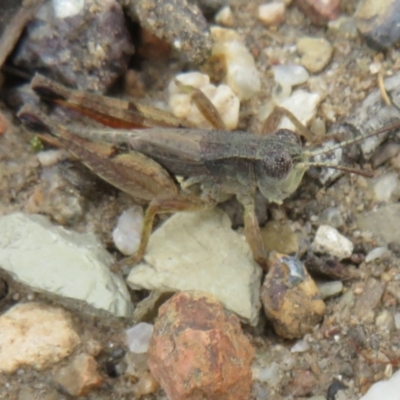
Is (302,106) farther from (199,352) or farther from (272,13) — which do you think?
(199,352)

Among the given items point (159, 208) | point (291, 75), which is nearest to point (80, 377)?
point (159, 208)

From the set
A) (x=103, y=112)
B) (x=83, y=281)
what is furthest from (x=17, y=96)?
(x=83, y=281)

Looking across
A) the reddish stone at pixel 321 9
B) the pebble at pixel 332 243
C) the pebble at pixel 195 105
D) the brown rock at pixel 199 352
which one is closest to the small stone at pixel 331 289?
the pebble at pixel 332 243

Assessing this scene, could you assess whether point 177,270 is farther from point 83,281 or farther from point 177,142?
point 177,142

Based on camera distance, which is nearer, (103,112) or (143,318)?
(143,318)

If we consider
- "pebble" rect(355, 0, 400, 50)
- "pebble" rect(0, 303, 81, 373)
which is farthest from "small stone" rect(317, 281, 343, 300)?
"pebble" rect(355, 0, 400, 50)

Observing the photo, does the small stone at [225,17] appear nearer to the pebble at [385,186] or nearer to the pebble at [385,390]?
the pebble at [385,186]

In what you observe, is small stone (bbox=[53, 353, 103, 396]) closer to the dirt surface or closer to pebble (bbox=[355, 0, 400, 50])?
the dirt surface
